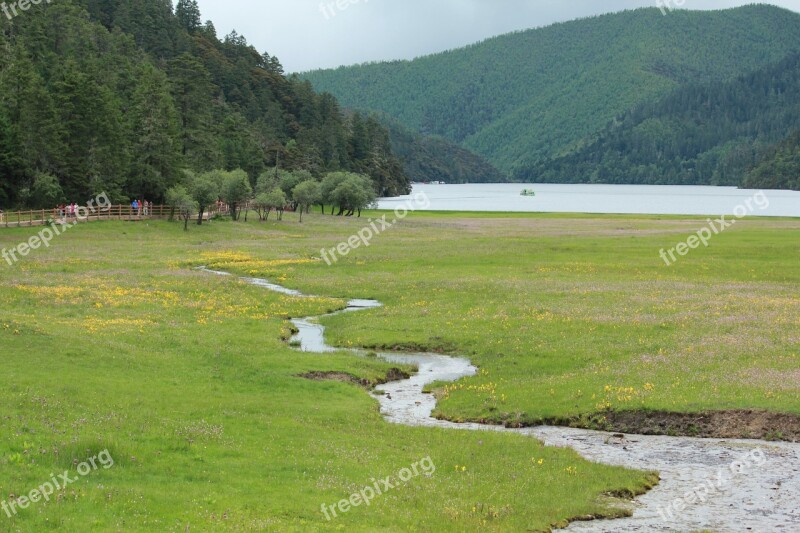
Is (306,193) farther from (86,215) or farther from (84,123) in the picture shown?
(86,215)

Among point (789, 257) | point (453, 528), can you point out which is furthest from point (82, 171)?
point (453, 528)

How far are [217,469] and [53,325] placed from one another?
74.3 ft

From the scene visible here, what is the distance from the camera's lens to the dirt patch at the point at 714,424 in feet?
90.9

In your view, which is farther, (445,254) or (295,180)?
(295,180)

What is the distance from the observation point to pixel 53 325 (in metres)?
39.2

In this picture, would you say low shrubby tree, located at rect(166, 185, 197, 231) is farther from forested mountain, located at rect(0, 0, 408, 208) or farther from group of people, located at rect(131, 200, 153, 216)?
forested mountain, located at rect(0, 0, 408, 208)

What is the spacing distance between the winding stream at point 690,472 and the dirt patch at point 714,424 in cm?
55

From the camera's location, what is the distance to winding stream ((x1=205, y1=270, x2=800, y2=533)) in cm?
2006

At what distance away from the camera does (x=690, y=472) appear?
24.1m

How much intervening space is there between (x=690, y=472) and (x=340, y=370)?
1693 centimetres

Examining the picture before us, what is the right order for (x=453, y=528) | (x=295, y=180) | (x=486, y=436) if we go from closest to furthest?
(x=453, y=528) < (x=486, y=436) < (x=295, y=180)

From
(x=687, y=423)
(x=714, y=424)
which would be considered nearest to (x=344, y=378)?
(x=687, y=423)

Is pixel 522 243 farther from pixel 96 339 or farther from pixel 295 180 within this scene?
pixel 295 180

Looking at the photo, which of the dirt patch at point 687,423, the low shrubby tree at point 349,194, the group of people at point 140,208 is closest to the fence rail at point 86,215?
the group of people at point 140,208
